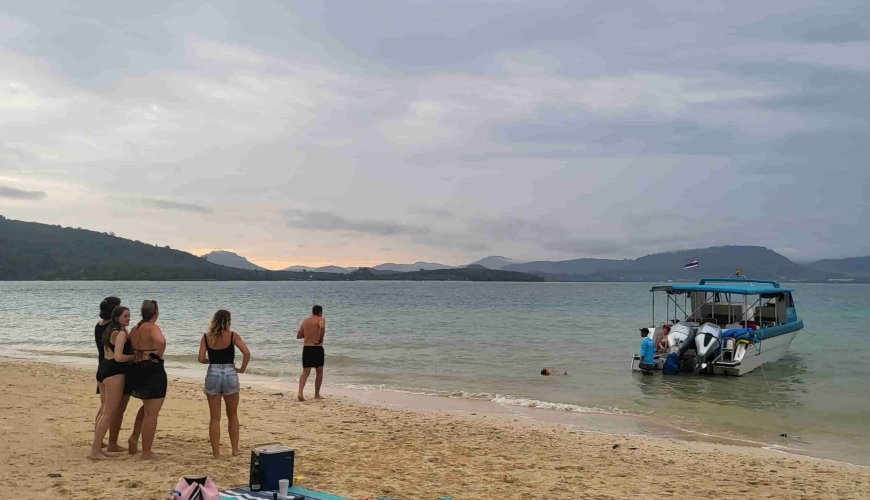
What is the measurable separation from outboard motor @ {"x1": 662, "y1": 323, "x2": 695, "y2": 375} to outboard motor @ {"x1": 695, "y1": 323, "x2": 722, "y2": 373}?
32 cm

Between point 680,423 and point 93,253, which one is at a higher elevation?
point 93,253

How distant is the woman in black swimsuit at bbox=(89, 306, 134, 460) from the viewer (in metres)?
6.54

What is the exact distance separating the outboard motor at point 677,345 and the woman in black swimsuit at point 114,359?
16.0 m

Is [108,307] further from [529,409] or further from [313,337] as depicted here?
[529,409]

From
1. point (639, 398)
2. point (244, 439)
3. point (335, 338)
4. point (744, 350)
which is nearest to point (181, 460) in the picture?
point (244, 439)

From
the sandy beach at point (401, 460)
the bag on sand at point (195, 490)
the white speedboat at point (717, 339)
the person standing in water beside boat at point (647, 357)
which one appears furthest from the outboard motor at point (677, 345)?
the bag on sand at point (195, 490)

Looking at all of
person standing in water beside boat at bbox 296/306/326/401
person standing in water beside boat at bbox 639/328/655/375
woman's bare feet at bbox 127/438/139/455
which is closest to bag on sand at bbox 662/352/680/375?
person standing in water beside boat at bbox 639/328/655/375

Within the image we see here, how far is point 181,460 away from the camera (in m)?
7.15

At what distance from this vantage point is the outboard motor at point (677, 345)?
18.9m

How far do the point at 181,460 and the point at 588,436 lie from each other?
618 cm

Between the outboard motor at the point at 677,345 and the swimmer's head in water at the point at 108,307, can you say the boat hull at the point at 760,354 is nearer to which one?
the outboard motor at the point at 677,345

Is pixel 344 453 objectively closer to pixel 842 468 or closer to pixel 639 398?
pixel 842 468

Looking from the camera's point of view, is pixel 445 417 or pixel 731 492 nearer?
pixel 731 492

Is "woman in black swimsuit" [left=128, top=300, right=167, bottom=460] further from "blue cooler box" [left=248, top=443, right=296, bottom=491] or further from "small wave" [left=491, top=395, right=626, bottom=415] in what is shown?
"small wave" [left=491, top=395, right=626, bottom=415]
